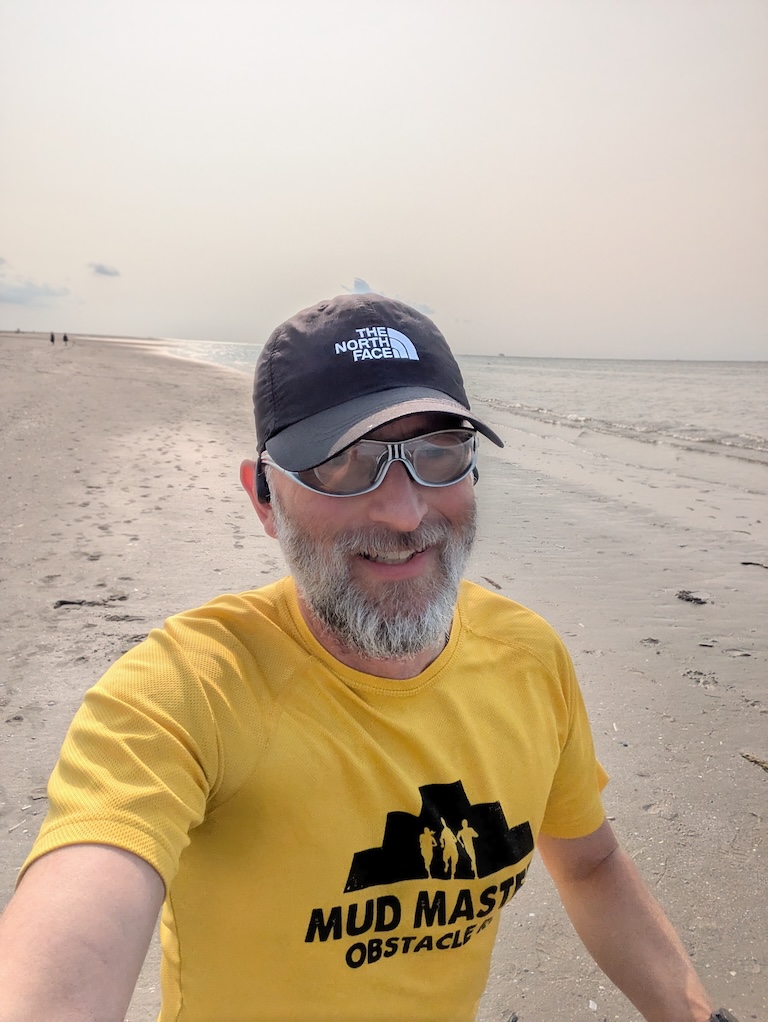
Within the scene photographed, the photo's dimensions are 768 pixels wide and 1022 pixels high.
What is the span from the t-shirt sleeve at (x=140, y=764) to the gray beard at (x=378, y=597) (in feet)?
1.08

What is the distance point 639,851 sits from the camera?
113 inches

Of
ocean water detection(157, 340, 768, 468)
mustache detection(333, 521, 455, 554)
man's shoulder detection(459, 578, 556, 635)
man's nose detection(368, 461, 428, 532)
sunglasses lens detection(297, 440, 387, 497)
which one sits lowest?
ocean water detection(157, 340, 768, 468)

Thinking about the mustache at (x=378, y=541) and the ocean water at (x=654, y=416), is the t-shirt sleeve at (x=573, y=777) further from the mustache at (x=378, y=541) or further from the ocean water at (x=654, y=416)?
the ocean water at (x=654, y=416)

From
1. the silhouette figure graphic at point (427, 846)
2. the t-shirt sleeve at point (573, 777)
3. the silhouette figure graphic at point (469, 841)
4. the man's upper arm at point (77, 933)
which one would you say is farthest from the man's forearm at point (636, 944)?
the man's upper arm at point (77, 933)

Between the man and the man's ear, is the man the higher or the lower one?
the lower one

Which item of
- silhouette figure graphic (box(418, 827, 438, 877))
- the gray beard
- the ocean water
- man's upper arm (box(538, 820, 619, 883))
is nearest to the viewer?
silhouette figure graphic (box(418, 827, 438, 877))

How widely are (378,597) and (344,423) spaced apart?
1.33 ft

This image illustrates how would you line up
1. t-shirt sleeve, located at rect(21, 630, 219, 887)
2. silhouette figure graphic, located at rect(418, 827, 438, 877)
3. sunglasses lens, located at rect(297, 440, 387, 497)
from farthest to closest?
sunglasses lens, located at rect(297, 440, 387, 497), silhouette figure graphic, located at rect(418, 827, 438, 877), t-shirt sleeve, located at rect(21, 630, 219, 887)

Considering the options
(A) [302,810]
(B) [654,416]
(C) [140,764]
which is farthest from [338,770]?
(B) [654,416]

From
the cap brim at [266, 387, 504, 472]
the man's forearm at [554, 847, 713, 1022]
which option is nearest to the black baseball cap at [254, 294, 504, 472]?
the cap brim at [266, 387, 504, 472]

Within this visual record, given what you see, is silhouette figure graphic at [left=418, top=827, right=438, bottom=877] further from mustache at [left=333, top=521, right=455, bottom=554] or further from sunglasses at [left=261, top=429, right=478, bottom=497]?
sunglasses at [left=261, top=429, right=478, bottom=497]

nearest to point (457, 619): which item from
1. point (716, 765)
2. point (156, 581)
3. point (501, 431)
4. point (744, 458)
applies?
point (716, 765)

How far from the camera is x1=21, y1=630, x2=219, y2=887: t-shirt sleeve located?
1048 millimetres

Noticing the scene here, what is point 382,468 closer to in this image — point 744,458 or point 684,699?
point 684,699
